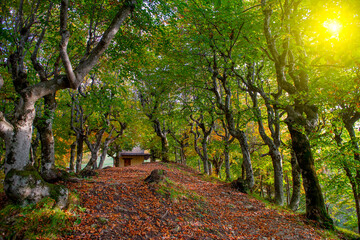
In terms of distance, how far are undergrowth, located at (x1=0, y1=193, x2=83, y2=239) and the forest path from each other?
0.32 metres

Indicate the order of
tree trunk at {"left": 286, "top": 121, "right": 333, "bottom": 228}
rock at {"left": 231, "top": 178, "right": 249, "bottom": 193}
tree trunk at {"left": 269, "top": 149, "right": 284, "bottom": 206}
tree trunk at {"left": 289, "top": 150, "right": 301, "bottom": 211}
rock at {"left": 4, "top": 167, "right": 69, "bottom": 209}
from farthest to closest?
1. rock at {"left": 231, "top": 178, "right": 249, "bottom": 193}
2. tree trunk at {"left": 289, "top": 150, "right": 301, "bottom": 211}
3. tree trunk at {"left": 269, "top": 149, "right": 284, "bottom": 206}
4. tree trunk at {"left": 286, "top": 121, "right": 333, "bottom": 228}
5. rock at {"left": 4, "top": 167, "right": 69, "bottom": 209}

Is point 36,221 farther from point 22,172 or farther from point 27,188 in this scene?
point 22,172

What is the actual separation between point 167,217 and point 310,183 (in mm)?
6418

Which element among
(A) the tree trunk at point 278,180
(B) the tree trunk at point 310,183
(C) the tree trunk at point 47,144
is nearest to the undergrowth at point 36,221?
(C) the tree trunk at point 47,144

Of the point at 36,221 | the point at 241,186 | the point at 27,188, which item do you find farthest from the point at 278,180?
the point at 27,188

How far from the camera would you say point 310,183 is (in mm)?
7980

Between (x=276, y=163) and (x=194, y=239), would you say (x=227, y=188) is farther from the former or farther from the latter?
(x=194, y=239)

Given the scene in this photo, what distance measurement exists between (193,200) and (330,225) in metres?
5.73

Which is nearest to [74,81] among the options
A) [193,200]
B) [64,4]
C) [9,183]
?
[64,4]

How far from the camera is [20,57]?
5914mm

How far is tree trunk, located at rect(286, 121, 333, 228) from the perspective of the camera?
25.5ft

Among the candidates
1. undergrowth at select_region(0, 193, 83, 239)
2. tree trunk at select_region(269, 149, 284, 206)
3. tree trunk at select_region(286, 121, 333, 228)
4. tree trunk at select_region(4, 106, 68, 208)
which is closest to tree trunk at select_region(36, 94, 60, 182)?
tree trunk at select_region(4, 106, 68, 208)

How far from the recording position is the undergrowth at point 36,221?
12.5 ft

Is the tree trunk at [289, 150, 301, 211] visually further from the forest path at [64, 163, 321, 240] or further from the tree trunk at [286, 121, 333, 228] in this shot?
the tree trunk at [286, 121, 333, 228]
